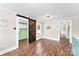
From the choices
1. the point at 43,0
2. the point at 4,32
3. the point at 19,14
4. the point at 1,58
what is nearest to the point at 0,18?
the point at 4,32

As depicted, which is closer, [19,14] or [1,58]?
[1,58]

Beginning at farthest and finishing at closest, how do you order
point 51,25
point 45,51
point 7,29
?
point 51,25 → point 7,29 → point 45,51

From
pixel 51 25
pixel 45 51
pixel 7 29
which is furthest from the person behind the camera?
pixel 51 25

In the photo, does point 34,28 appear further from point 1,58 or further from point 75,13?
point 1,58

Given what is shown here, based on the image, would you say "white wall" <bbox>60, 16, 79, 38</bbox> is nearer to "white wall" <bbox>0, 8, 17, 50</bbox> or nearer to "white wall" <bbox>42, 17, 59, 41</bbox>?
"white wall" <bbox>42, 17, 59, 41</bbox>

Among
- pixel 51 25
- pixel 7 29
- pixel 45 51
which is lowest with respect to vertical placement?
pixel 45 51

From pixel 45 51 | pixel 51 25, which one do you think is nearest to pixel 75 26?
pixel 45 51

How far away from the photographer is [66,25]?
208cm

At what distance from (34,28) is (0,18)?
9.58 feet

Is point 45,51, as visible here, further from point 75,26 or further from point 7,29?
point 7,29

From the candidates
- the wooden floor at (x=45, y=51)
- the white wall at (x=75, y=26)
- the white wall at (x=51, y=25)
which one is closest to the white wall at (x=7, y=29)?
the wooden floor at (x=45, y=51)

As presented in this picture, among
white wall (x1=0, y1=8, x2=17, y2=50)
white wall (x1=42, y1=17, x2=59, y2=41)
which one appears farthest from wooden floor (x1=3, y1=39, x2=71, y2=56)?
white wall (x1=42, y1=17, x2=59, y2=41)

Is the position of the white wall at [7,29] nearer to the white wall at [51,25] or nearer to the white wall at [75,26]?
the white wall at [51,25]

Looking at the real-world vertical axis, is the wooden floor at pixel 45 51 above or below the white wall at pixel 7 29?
below
